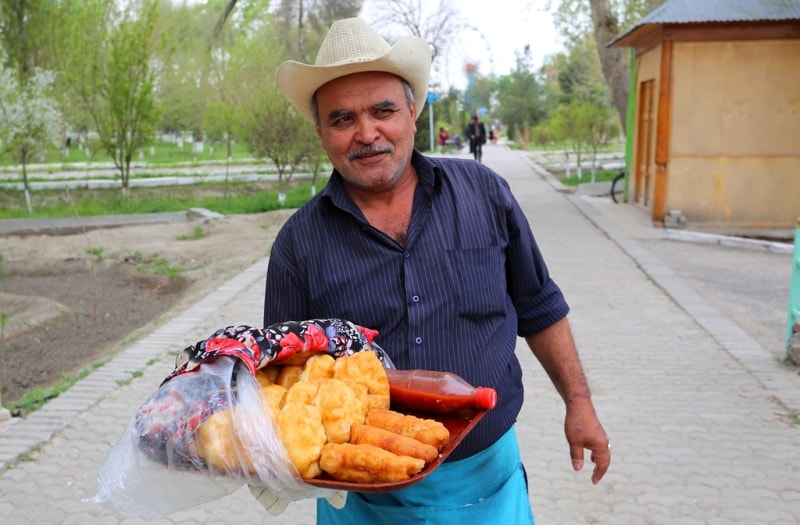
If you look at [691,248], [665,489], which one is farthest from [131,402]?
[691,248]

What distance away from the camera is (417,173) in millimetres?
2479

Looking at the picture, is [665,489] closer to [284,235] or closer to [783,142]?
[284,235]

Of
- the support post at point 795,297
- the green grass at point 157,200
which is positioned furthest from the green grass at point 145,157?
the support post at point 795,297

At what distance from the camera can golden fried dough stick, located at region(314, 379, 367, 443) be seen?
5.85ft

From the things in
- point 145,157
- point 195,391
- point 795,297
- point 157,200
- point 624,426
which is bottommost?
point 624,426

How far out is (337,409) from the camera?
5.92 feet

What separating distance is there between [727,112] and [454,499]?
1287 cm

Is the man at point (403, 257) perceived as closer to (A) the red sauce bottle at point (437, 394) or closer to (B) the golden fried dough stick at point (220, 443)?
(A) the red sauce bottle at point (437, 394)

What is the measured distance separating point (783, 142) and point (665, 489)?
35.4ft

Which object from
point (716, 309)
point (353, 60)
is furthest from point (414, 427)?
point (716, 309)

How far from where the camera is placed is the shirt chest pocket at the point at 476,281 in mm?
2309

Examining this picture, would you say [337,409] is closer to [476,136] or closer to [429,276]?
[429,276]

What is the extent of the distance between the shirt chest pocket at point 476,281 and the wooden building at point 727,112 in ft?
39.4

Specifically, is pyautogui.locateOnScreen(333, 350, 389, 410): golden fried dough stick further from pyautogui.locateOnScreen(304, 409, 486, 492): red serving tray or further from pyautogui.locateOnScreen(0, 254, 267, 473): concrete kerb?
pyautogui.locateOnScreen(0, 254, 267, 473): concrete kerb
